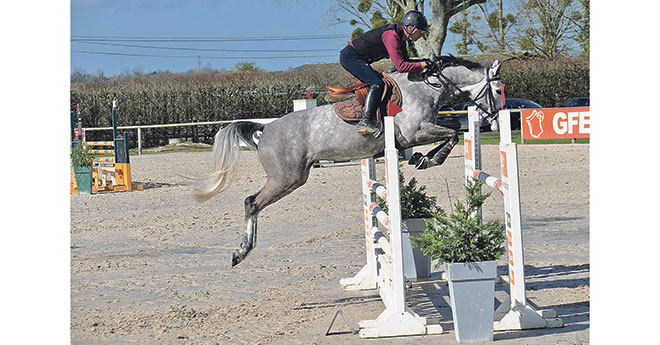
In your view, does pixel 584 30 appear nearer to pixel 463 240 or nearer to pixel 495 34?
pixel 495 34

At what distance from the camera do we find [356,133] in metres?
5.51

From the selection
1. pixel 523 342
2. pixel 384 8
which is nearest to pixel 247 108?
pixel 384 8

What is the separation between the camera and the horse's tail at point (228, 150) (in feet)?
20.0

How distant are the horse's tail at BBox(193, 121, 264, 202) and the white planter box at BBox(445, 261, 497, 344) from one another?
2.29m

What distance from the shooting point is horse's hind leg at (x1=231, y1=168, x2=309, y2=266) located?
5715 millimetres

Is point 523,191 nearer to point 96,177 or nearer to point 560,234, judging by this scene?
point 560,234

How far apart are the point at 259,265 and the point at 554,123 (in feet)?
40.3

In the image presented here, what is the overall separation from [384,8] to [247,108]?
18.9 ft

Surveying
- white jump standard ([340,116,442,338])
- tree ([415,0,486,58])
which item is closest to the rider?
white jump standard ([340,116,442,338])

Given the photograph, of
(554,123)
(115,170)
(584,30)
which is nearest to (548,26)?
(584,30)

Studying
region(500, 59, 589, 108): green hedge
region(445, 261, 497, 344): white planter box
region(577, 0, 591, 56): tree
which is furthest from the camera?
region(500, 59, 589, 108): green hedge

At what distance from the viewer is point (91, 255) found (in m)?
7.65

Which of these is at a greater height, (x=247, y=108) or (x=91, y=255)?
(x=247, y=108)

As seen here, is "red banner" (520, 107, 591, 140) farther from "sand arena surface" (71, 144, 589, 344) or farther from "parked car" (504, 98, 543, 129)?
"sand arena surface" (71, 144, 589, 344)
